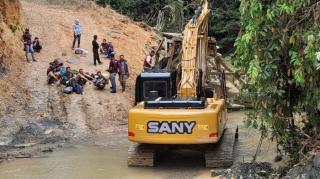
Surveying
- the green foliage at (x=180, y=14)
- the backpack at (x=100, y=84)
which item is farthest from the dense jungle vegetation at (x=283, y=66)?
the green foliage at (x=180, y=14)

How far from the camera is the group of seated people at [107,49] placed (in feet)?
94.5

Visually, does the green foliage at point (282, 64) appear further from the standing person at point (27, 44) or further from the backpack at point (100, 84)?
the standing person at point (27, 44)

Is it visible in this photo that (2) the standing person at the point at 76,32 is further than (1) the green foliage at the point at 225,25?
No

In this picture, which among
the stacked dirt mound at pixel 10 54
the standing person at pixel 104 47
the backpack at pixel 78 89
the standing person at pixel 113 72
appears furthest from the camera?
the standing person at pixel 104 47

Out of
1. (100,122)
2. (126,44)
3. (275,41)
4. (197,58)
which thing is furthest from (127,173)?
(126,44)

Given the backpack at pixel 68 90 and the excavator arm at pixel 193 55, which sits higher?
the excavator arm at pixel 193 55

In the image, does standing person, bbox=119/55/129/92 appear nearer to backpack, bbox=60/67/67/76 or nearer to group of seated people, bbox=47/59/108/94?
group of seated people, bbox=47/59/108/94

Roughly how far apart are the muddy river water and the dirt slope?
7.54 feet

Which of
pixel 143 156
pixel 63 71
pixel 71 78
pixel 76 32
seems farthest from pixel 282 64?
pixel 76 32

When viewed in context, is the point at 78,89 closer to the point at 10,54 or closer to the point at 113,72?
the point at 113,72

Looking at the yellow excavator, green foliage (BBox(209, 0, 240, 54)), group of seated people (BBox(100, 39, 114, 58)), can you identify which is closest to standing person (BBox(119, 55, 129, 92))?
group of seated people (BBox(100, 39, 114, 58))

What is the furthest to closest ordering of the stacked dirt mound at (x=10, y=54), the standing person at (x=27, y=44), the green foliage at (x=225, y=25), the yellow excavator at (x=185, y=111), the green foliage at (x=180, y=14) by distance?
1. the green foliage at (x=225, y=25)
2. the green foliage at (x=180, y=14)
3. the standing person at (x=27, y=44)
4. the stacked dirt mound at (x=10, y=54)
5. the yellow excavator at (x=185, y=111)

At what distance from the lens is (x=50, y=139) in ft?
63.9

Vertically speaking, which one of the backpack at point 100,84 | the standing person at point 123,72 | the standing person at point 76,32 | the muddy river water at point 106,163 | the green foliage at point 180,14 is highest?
the green foliage at point 180,14
